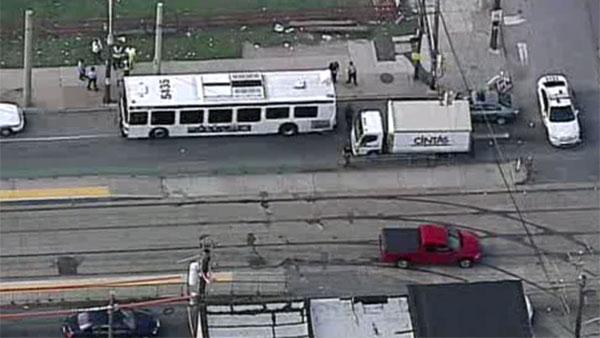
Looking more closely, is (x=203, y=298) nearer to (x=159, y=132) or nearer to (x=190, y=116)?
(x=190, y=116)

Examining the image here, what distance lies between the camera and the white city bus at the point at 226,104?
266 feet

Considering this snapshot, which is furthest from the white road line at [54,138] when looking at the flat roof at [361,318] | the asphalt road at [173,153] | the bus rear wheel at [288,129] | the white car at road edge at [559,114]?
the white car at road edge at [559,114]

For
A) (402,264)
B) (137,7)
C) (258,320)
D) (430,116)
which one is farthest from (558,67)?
(258,320)

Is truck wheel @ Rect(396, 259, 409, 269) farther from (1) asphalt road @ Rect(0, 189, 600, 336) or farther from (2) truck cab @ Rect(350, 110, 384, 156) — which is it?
(2) truck cab @ Rect(350, 110, 384, 156)

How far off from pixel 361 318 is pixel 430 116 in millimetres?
12538

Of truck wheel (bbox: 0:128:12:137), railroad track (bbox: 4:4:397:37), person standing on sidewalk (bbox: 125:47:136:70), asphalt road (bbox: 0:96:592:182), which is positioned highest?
railroad track (bbox: 4:4:397:37)

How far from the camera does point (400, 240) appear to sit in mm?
76562

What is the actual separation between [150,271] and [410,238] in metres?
9.95

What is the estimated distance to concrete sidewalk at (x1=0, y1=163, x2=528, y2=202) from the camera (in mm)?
79562

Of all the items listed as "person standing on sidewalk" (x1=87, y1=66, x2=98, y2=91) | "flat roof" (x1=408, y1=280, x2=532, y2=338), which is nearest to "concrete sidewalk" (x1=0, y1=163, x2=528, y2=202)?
"person standing on sidewalk" (x1=87, y1=66, x2=98, y2=91)

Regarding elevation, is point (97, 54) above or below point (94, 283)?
above

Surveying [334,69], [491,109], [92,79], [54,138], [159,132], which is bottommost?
[54,138]

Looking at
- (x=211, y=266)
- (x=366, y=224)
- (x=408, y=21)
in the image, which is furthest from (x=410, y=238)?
(x=408, y=21)

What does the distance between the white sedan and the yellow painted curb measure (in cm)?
324
